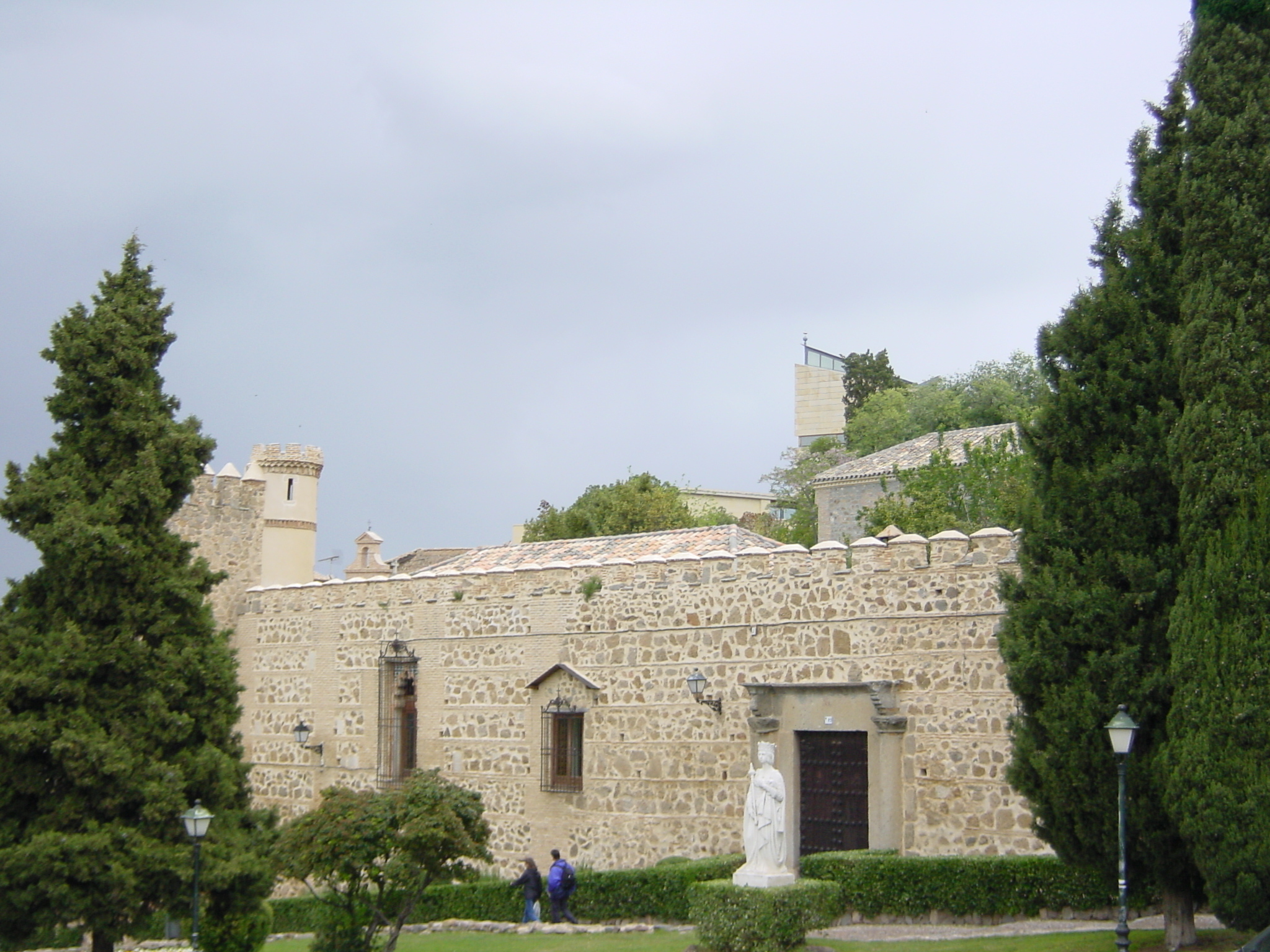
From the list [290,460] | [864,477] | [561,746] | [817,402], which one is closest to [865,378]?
[817,402]

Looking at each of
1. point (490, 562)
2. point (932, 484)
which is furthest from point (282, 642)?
Result: point (932, 484)

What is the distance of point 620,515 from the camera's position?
125ft

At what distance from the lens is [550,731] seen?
773 inches

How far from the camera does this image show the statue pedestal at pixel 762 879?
12789mm

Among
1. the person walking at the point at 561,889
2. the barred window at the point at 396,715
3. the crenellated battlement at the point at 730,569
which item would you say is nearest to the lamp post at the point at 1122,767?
the crenellated battlement at the point at 730,569

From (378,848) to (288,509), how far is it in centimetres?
1770

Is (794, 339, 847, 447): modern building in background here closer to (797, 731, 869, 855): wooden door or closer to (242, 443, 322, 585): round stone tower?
(242, 443, 322, 585): round stone tower

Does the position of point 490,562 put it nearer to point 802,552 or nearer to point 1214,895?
point 802,552

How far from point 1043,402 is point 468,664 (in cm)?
1046

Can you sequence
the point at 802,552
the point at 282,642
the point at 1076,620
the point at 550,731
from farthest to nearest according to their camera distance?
the point at 282,642, the point at 550,731, the point at 802,552, the point at 1076,620

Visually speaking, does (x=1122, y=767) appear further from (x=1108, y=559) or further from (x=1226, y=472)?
(x=1226, y=472)

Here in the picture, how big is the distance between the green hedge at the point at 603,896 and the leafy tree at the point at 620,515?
19.1m

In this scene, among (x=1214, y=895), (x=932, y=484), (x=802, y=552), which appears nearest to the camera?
(x=1214, y=895)

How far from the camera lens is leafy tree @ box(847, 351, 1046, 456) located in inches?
1711
